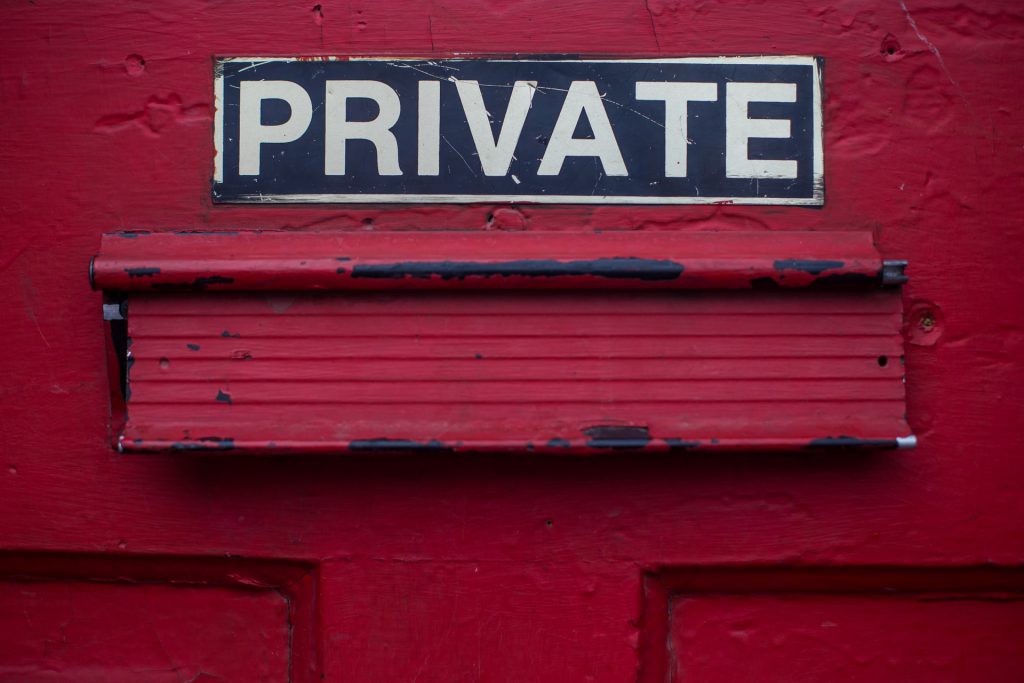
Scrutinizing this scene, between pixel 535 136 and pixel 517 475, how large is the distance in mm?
472

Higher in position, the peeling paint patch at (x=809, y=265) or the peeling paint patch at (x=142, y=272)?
the peeling paint patch at (x=809, y=265)

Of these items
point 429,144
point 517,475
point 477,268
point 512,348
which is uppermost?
point 429,144

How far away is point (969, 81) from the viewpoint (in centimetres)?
91

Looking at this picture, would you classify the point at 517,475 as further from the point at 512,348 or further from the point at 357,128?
the point at 357,128

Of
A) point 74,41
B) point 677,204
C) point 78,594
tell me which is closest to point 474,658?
point 78,594

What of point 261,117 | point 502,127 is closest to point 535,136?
point 502,127

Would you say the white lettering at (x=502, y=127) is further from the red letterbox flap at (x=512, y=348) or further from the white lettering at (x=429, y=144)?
the red letterbox flap at (x=512, y=348)

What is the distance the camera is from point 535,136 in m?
0.90

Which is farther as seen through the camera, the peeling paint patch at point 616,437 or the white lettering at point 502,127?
the white lettering at point 502,127

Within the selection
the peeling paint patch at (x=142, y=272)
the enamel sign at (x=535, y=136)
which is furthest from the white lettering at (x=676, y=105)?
the peeling paint patch at (x=142, y=272)

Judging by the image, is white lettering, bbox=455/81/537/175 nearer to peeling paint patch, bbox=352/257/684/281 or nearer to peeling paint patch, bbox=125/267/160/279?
peeling paint patch, bbox=352/257/684/281

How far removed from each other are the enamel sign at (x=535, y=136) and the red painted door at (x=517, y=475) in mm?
31

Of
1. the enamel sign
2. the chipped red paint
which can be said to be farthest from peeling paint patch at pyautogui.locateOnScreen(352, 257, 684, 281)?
the enamel sign

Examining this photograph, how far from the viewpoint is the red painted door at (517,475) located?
2.90 feet
